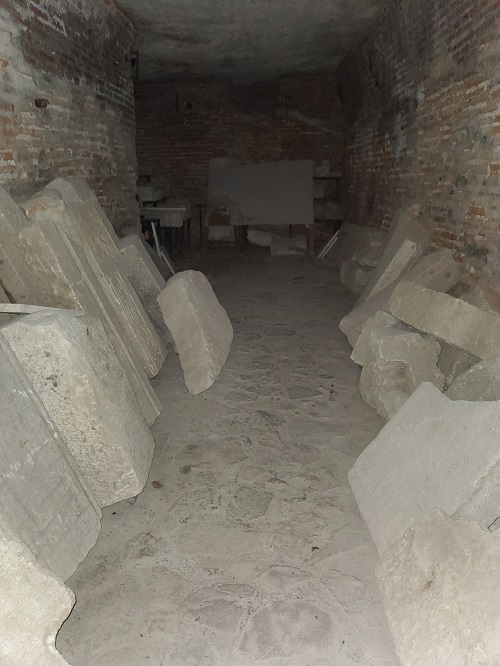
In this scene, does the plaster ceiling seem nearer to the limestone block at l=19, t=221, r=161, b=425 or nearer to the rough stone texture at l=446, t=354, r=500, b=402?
the limestone block at l=19, t=221, r=161, b=425

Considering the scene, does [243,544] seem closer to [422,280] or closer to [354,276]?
[422,280]

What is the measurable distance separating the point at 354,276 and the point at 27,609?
594cm

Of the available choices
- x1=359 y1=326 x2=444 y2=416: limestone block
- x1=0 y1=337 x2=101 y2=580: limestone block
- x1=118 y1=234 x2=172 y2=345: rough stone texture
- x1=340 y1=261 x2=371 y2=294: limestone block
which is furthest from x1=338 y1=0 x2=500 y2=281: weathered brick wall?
x1=0 y1=337 x2=101 y2=580: limestone block

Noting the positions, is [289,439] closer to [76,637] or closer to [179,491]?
[179,491]

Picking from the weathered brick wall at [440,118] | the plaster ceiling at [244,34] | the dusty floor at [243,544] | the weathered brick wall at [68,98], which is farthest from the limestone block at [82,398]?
the plaster ceiling at [244,34]

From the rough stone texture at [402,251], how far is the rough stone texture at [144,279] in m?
2.32

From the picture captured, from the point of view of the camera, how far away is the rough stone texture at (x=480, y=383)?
2.82 m

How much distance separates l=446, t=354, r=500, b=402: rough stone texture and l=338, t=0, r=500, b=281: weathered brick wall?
48.2 inches

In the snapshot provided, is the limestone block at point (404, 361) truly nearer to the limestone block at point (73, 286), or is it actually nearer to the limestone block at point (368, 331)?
the limestone block at point (368, 331)

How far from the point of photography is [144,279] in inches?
→ 187

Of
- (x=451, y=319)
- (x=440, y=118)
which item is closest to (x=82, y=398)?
(x=451, y=319)

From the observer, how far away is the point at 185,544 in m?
2.52

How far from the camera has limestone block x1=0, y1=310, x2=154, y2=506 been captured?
243cm

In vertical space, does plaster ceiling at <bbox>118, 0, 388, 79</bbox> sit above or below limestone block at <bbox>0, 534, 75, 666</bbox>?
above
